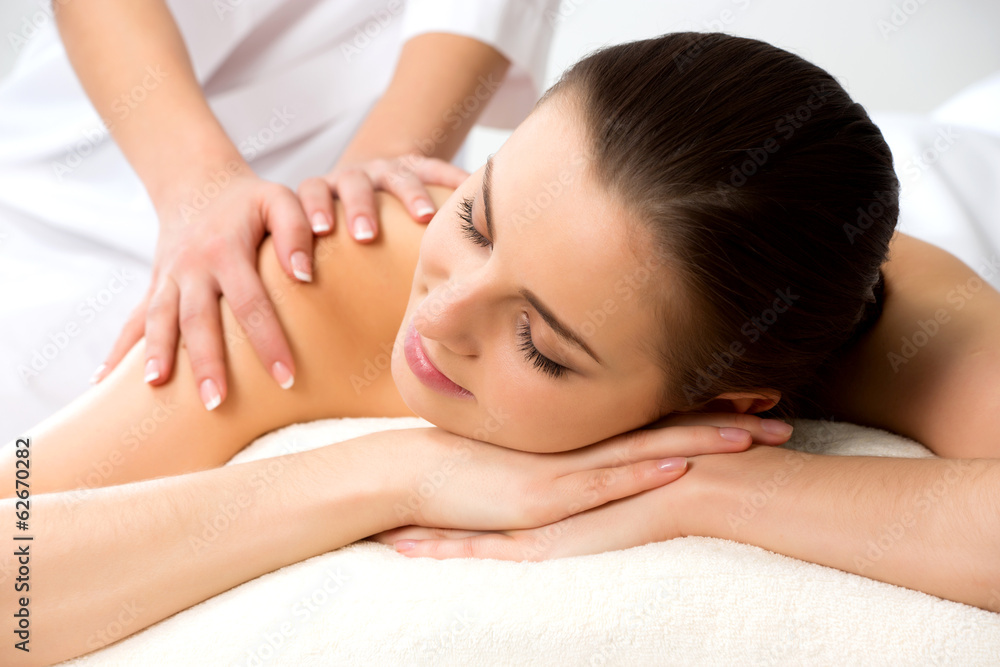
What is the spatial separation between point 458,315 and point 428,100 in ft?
2.54

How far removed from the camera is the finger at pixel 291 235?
3.76 feet

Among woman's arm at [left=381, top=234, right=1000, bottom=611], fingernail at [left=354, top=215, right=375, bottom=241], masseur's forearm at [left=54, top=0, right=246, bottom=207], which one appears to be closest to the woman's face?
woman's arm at [left=381, top=234, right=1000, bottom=611]

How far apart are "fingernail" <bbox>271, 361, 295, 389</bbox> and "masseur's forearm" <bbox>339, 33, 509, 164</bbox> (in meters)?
0.46

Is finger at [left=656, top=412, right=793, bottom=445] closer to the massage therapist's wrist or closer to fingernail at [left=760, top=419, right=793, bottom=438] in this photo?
fingernail at [left=760, top=419, right=793, bottom=438]

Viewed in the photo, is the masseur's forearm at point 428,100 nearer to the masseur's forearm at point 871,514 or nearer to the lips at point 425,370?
the lips at point 425,370

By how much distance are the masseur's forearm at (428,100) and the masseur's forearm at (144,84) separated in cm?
25

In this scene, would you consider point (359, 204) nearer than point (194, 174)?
Yes

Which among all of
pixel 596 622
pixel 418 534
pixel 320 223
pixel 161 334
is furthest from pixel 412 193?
pixel 596 622

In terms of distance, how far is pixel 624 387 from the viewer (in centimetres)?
86

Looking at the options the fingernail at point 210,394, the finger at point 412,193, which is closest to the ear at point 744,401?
the finger at point 412,193

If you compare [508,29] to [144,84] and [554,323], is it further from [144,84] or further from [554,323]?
[554,323]

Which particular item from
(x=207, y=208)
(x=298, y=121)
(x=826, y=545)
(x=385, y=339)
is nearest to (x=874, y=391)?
(x=826, y=545)

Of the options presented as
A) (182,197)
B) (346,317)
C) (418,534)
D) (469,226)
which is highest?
(469,226)

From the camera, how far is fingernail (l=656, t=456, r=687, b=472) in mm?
893
